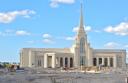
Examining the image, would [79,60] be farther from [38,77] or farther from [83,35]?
[38,77]

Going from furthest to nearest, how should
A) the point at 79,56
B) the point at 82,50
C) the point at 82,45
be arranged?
the point at 82,50, the point at 82,45, the point at 79,56

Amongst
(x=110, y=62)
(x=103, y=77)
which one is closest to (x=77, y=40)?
(x=110, y=62)

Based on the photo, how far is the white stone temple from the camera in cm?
19400

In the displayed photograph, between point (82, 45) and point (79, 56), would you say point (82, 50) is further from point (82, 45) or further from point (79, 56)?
point (79, 56)

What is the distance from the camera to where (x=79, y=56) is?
195625 mm

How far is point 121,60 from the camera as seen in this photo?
199 m

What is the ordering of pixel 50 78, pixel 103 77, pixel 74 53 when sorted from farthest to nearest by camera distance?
pixel 74 53
pixel 103 77
pixel 50 78

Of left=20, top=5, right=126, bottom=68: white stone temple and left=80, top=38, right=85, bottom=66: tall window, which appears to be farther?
left=80, top=38, right=85, bottom=66: tall window

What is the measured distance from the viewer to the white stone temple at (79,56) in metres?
194

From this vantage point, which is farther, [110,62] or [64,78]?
[110,62]

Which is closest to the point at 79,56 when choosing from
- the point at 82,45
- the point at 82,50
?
the point at 82,50

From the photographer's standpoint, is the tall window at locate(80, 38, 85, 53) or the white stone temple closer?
the white stone temple

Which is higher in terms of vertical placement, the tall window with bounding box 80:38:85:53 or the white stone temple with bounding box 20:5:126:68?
the tall window with bounding box 80:38:85:53

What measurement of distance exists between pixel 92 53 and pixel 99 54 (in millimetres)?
3142
